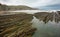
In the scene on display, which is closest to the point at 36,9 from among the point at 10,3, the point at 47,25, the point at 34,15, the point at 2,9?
the point at 34,15

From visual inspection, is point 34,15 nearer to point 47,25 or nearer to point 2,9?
point 47,25

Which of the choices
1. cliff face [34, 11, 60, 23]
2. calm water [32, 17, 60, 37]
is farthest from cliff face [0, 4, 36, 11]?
calm water [32, 17, 60, 37]

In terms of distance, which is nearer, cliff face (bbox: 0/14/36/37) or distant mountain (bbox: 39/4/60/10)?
cliff face (bbox: 0/14/36/37)

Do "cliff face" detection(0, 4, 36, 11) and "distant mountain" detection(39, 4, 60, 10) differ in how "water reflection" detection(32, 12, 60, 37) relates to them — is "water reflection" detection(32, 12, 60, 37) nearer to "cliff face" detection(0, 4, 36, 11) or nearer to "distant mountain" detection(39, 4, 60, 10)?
"distant mountain" detection(39, 4, 60, 10)

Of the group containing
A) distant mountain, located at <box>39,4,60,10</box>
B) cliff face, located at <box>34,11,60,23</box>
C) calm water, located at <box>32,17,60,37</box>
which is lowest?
calm water, located at <box>32,17,60,37</box>

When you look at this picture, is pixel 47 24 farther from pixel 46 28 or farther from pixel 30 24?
pixel 30 24

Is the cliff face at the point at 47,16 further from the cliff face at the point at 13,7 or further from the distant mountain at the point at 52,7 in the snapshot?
the cliff face at the point at 13,7

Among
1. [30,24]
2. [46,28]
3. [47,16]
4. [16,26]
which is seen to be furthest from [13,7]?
[46,28]
